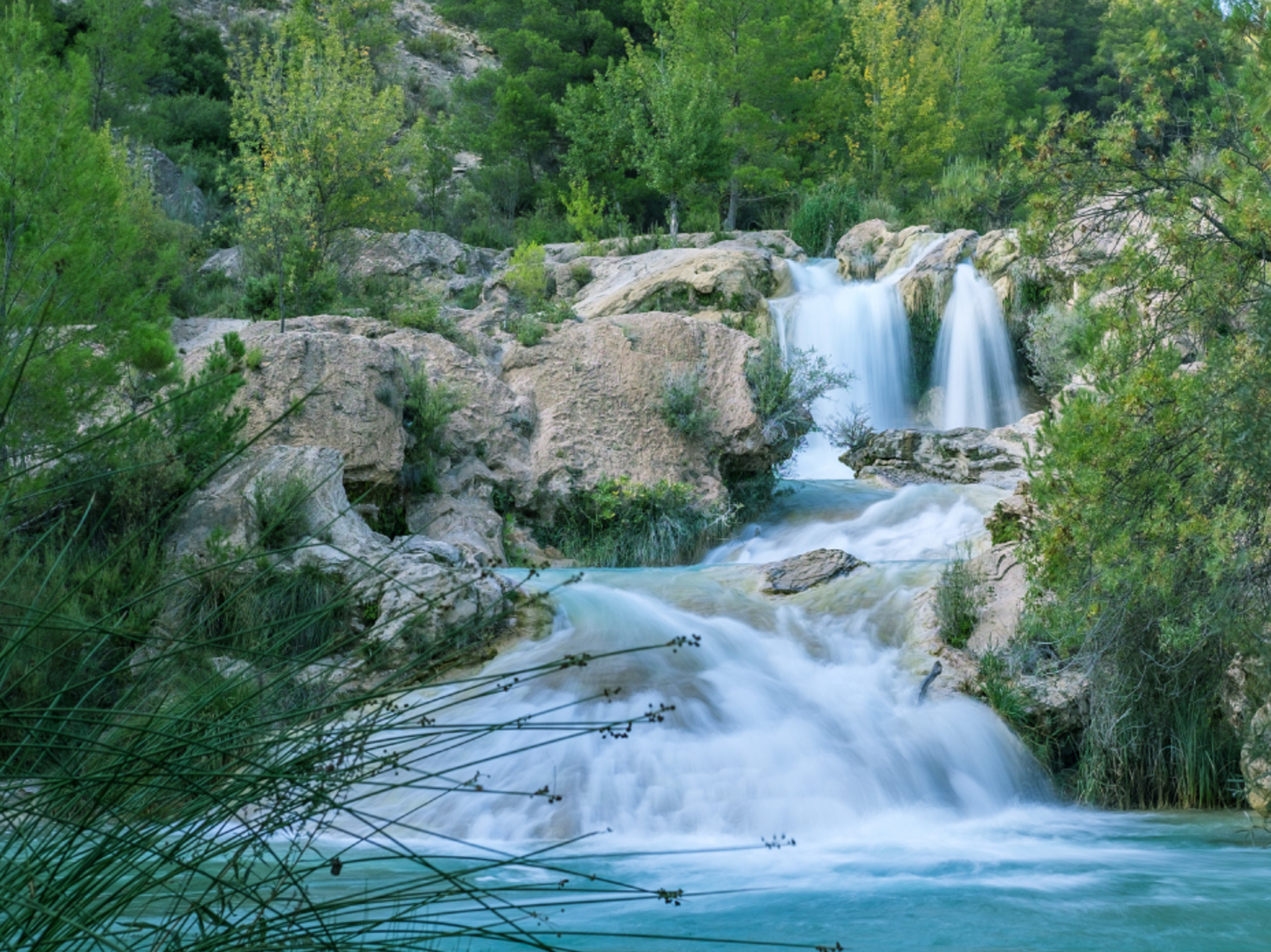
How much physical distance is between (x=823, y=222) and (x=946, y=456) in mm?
11201

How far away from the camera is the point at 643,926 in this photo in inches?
175

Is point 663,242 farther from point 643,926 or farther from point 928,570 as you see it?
point 643,926

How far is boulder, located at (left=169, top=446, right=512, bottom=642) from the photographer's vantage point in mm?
7414

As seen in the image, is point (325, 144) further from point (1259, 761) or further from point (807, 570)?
point (1259, 761)

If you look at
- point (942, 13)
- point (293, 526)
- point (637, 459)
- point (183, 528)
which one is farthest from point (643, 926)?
point (942, 13)

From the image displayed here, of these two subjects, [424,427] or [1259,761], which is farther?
[424,427]

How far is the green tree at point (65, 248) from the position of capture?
6.79 m

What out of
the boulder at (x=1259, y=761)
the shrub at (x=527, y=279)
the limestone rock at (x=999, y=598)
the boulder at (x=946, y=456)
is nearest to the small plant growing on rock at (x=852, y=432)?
the boulder at (x=946, y=456)

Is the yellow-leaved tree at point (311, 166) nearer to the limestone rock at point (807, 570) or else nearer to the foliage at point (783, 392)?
the foliage at point (783, 392)

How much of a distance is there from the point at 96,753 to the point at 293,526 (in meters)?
6.54

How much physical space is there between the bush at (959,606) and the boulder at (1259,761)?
2.09 meters

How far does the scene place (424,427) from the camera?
36.2 feet

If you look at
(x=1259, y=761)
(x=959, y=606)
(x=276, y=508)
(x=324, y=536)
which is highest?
(x=276, y=508)

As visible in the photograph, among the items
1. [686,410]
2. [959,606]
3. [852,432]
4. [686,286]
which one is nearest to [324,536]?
[959,606]
